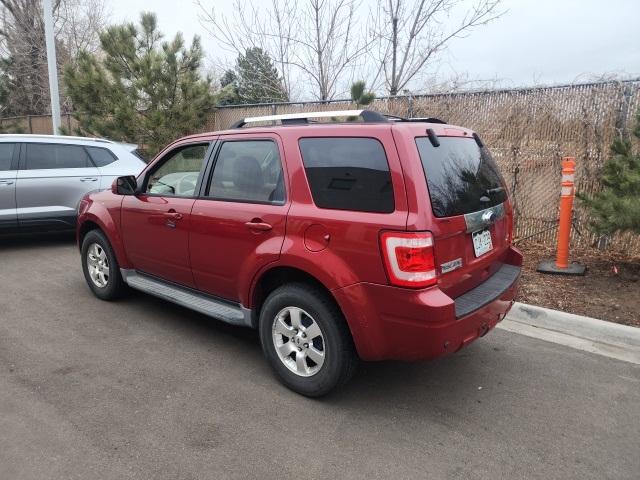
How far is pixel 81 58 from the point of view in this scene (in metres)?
12.0

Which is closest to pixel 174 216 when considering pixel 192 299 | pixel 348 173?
pixel 192 299

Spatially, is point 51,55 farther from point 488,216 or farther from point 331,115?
point 488,216

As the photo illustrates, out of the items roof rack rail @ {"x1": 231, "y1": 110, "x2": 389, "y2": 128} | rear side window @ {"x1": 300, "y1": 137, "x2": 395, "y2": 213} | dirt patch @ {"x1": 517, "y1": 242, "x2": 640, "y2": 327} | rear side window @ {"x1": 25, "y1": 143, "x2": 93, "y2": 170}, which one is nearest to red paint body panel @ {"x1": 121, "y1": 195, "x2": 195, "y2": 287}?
roof rack rail @ {"x1": 231, "y1": 110, "x2": 389, "y2": 128}

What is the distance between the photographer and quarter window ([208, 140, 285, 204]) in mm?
3330

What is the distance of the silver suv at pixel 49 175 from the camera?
6898mm

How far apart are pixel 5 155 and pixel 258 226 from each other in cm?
550

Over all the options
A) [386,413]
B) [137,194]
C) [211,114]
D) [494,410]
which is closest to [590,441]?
[494,410]

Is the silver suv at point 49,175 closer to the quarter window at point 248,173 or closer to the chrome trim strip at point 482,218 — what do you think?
the quarter window at point 248,173

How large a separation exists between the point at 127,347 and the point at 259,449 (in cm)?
174

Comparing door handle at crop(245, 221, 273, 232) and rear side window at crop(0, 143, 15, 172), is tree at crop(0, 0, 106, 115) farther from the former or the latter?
door handle at crop(245, 221, 273, 232)

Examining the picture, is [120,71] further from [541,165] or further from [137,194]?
[541,165]

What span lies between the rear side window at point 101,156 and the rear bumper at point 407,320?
6.03m

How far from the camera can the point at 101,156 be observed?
301 inches

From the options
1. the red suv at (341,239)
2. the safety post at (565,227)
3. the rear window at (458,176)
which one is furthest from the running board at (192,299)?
the safety post at (565,227)
